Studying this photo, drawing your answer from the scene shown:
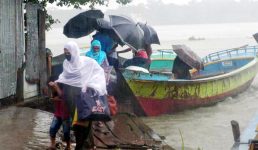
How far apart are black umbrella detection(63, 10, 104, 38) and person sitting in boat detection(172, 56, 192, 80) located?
3.90m

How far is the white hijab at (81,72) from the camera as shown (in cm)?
488

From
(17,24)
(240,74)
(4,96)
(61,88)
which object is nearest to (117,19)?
(17,24)

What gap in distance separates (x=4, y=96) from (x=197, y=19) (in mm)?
98429

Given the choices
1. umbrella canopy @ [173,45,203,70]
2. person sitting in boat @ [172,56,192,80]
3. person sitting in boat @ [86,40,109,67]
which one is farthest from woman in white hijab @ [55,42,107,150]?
person sitting in boat @ [172,56,192,80]

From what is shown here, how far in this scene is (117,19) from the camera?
9.43 metres

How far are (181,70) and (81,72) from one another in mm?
7790

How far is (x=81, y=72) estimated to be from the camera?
494 cm

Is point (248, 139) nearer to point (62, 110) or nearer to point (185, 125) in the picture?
point (62, 110)

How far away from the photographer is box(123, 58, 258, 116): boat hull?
35.3 feet

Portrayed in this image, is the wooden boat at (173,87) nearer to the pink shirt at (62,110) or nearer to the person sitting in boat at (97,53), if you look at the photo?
the person sitting in boat at (97,53)

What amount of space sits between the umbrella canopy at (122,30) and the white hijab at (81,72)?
3.87m

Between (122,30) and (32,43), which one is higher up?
(122,30)

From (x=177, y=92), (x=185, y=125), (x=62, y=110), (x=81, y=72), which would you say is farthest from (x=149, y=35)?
(x=81, y=72)

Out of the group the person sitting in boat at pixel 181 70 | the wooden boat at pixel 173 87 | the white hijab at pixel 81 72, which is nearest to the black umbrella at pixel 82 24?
the wooden boat at pixel 173 87
